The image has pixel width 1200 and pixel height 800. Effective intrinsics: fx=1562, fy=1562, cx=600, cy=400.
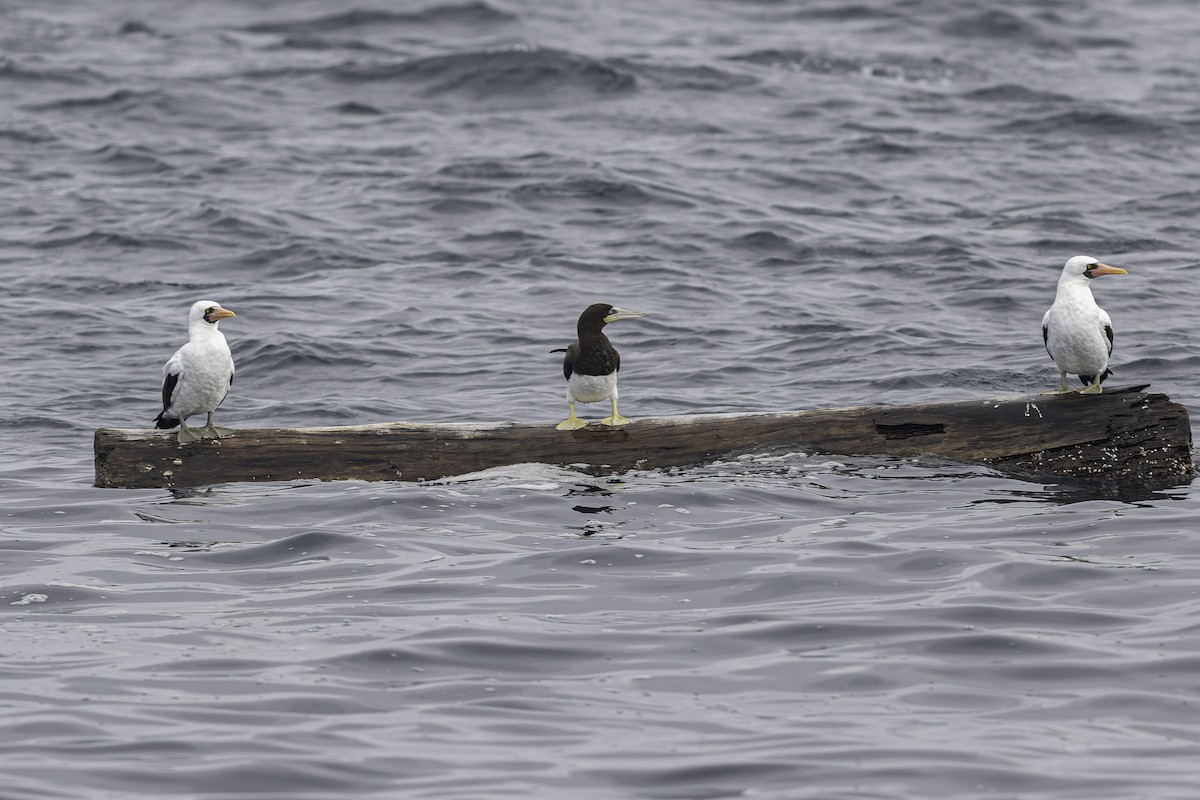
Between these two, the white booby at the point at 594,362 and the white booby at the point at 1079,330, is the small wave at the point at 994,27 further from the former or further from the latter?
the white booby at the point at 594,362

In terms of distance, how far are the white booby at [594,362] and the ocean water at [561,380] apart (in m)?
0.72

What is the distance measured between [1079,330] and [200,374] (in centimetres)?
664

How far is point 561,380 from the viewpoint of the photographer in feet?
55.3

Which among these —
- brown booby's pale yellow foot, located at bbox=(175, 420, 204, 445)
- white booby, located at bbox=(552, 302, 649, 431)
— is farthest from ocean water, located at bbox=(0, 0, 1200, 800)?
white booby, located at bbox=(552, 302, 649, 431)

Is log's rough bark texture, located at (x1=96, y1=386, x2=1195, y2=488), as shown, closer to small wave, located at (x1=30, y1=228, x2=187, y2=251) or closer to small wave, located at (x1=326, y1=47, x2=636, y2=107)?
small wave, located at (x1=30, y1=228, x2=187, y2=251)

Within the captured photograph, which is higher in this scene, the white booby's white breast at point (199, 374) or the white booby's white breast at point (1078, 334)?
the white booby's white breast at point (1078, 334)

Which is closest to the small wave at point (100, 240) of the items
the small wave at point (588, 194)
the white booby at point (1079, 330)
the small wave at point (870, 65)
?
the small wave at point (588, 194)

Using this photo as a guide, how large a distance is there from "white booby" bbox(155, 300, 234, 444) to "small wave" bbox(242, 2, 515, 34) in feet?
82.8

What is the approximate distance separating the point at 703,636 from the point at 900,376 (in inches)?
317

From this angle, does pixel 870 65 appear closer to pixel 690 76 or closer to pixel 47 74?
pixel 690 76

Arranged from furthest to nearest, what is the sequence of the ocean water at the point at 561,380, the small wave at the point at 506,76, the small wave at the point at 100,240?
1. the small wave at the point at 506,76
2. the small wave at the point at 100,240
3. the ocean water at the point at 561,380

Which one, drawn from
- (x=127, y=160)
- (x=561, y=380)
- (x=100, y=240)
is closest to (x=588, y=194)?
(x=100, y=240)

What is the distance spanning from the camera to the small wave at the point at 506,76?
30.2 metres

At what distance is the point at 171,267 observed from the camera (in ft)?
70.2
